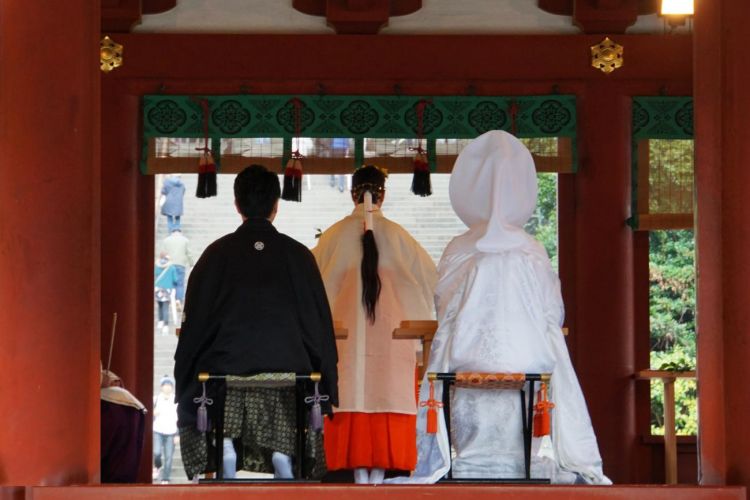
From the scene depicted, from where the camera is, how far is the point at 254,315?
5559 millimetres

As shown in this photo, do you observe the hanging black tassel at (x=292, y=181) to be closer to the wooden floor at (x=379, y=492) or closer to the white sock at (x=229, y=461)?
the white sock at (x=229, y=461)

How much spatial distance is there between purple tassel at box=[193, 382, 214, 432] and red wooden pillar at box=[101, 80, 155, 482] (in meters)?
3.06

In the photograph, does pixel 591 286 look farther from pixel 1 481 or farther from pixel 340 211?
pixel 340 211

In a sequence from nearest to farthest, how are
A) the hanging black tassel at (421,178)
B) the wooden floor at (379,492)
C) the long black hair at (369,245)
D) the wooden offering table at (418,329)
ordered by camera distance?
1. the wooden floor at (379,492)
2. the wooden offering table at (418,329)
3. the long black hair at (369,245)
4. the hanging black tassel at (421,178)

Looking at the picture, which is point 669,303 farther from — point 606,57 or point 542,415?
point 542,415

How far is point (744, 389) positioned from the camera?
4.85 m

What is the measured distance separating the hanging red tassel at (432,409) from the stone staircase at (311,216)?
7.74m

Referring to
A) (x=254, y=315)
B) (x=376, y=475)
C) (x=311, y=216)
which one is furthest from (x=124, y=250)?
(x=311, y=216)

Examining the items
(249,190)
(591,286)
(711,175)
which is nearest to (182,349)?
(249,190)

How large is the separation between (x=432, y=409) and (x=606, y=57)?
365 cm

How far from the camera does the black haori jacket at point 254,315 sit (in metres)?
5.51

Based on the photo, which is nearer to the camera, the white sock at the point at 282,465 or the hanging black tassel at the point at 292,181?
the white sock at the point at 282,465

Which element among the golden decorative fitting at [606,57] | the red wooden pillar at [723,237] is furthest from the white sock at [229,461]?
the golden decorative fitting at [606,57]

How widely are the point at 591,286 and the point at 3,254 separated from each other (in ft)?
14.4
